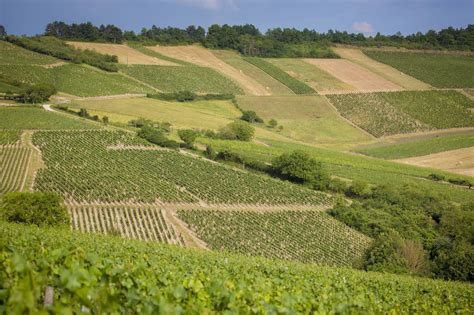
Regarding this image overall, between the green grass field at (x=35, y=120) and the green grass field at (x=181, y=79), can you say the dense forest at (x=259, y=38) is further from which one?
the green grass field at (x=35, y=120)

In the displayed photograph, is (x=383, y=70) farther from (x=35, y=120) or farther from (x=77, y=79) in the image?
(x=35, y=120)

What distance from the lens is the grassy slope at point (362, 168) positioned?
76062mm

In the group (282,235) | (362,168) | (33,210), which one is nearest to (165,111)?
(362,168)

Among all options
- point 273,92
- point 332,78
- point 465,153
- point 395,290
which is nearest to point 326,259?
point 395,290

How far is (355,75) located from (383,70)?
11.2m

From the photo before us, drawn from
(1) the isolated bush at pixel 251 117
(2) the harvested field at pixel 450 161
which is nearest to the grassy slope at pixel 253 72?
(1) the isolated bush at pixel 251 117

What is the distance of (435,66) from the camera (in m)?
160

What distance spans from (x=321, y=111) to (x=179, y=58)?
4528cm

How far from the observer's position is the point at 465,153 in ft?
322

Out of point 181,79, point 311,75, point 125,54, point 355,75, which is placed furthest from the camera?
point 355,75

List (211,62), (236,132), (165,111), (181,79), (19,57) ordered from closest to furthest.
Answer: (236,132), (165,111), (19,57), (181,79), (211,62)

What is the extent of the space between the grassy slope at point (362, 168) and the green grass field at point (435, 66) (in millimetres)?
67873

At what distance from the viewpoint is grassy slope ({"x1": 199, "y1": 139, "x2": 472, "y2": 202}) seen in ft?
250

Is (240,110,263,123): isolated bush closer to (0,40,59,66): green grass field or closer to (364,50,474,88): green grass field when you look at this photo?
(0,40,59,66): green grass field
